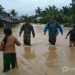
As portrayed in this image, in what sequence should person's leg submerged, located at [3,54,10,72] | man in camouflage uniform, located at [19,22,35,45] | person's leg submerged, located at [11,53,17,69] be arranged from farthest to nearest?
man in camouflage uniform, located at [19,22,35,45] → person's leg submerged, located at [11,53,17,69] → person's leg submerged, located at [3,54,10,72]

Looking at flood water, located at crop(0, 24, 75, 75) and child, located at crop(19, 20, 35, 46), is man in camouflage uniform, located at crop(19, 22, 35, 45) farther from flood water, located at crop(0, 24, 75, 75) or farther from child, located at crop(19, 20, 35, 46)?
flood water, located at crop(0, 24, 75, 75)

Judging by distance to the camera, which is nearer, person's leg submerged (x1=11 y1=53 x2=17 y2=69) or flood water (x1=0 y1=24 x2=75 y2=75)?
person's leg submerged (x1=11 y1=53 x2=17 y2=69)

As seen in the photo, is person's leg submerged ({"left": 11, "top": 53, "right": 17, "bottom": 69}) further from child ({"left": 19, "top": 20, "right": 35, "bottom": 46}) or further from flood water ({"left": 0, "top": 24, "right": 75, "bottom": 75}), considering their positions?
child ({"left": 19, "top": 20, "right": 35, "bottom": 46})

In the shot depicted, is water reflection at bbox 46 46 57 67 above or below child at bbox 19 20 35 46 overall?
below

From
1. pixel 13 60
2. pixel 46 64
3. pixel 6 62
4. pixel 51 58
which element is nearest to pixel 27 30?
pixel 51 58

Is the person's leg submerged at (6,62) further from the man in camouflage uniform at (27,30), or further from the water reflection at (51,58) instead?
the man in camouflage uniform at (27,30)

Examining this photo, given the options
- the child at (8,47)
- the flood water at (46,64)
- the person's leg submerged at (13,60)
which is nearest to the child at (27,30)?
the flood water at (46,64)

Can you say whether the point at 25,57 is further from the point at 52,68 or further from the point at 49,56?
the point at 52,68

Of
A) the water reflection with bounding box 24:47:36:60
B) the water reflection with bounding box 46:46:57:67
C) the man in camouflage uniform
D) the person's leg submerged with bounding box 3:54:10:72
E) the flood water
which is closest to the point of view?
the person's leg submerged with bounding box 3:54:10:72

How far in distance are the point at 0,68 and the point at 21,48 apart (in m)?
6.02

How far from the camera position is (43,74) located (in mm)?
9969

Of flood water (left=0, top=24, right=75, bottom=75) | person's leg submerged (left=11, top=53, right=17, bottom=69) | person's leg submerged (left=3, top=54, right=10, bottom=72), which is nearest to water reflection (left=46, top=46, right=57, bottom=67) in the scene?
flood water (left=0, top=24, right=75, bottom=75)

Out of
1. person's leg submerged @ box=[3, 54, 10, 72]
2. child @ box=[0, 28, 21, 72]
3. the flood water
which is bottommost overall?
the flood water

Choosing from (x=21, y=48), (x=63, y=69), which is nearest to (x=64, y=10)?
(x=21, y=48)
